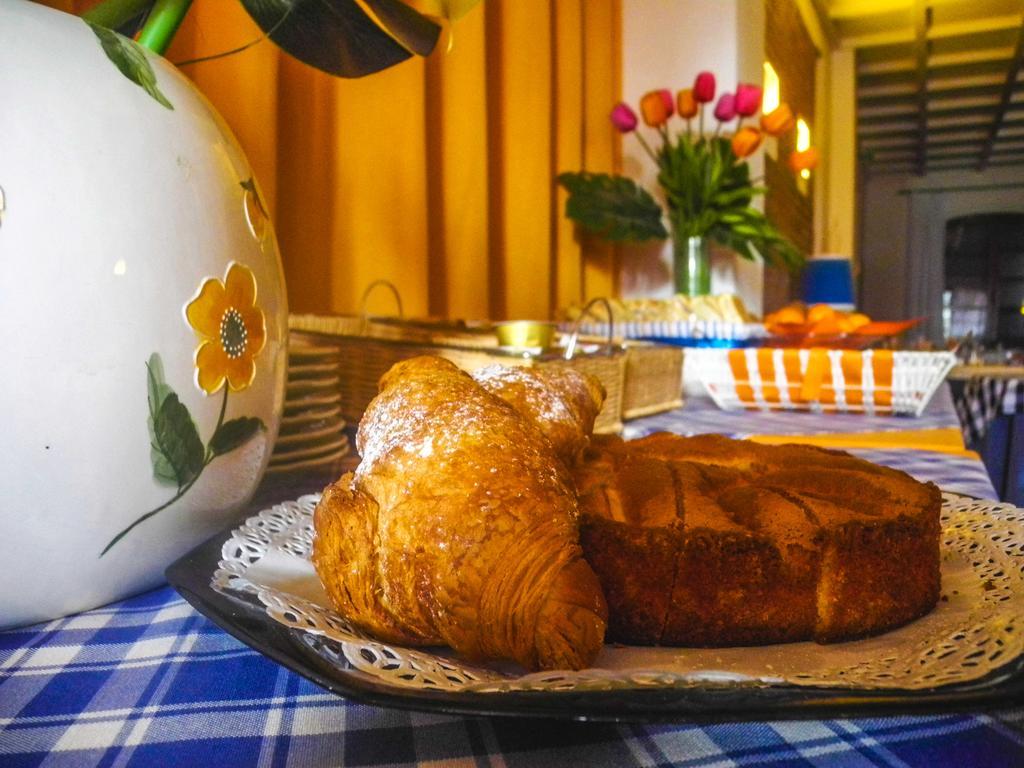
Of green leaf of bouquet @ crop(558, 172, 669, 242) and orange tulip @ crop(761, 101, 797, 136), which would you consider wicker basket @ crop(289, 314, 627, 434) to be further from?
orange tulip @ crop(761, 101, 797, 136)

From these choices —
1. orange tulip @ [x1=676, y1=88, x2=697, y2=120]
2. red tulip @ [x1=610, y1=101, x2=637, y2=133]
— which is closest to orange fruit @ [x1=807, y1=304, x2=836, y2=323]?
orange tulip @ [x1=676, y1=88, x2=697, y2=120]

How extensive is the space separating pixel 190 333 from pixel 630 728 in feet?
0.99

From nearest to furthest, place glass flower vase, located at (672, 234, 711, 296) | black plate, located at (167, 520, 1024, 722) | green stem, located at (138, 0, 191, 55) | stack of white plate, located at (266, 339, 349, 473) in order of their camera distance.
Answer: black plate, located at (167, 520, 1024, 722) → green stem, located at (138, 0, 191, 55) → stack of white plate, located at (266, 339, 349, 473) → glass flower vase, located at (672, 234, 711, 296)

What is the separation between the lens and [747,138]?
2133 millimetres

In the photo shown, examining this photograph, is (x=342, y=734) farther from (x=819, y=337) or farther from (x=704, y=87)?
(x=704, y=87)

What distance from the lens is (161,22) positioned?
0.46m

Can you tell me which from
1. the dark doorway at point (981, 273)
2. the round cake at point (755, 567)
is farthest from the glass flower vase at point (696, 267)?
the dark doorway at point (981, 273)

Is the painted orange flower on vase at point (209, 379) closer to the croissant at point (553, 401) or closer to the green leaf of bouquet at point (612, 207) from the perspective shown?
the croissant at point (553, 401)

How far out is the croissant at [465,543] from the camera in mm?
291

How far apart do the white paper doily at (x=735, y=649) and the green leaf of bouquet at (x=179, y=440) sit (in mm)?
48

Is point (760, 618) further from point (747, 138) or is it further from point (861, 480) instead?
point (747, 138)

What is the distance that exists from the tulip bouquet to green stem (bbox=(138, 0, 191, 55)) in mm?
1888

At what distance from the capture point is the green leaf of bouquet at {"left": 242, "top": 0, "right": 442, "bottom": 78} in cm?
50

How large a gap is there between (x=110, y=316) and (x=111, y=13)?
0.21m
